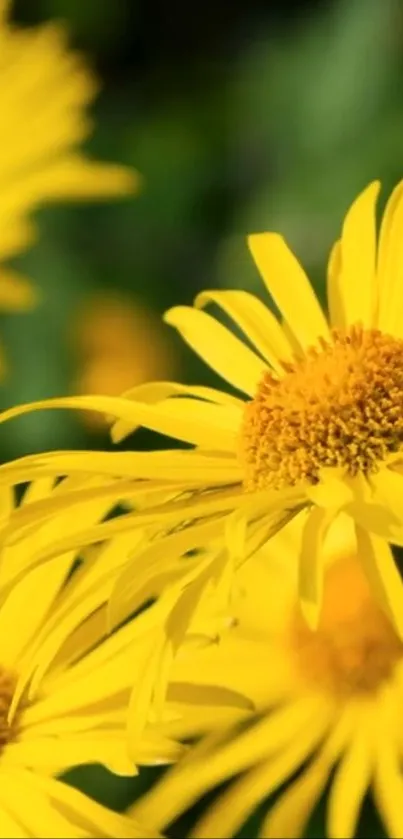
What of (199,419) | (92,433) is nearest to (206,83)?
(92,433)

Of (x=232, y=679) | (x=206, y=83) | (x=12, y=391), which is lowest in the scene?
(x=232, y=679)

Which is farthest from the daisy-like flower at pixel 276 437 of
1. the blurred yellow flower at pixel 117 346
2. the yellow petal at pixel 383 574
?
the blurred yellow flower at pixel 117 346

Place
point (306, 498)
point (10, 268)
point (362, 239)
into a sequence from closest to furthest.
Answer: point (306, 498), point (362, 239), point (10, 268)

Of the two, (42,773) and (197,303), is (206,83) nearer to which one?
(197,303)

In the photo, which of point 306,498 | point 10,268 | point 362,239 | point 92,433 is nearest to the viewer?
point 306,498

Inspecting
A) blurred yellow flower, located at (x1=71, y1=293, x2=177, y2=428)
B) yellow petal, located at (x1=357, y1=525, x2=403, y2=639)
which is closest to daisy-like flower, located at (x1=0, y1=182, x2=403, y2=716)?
yellow petal, located at (x1=357, y1=525, x2=403, y2=639)

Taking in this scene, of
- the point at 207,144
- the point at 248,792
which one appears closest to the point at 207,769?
the point at 248,792

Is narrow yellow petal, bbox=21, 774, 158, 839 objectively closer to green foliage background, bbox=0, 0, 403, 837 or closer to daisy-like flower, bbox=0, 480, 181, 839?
daisy-like flower, bbox=0, 480, 181, 839

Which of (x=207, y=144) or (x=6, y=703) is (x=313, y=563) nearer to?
(x=6, y=703)
